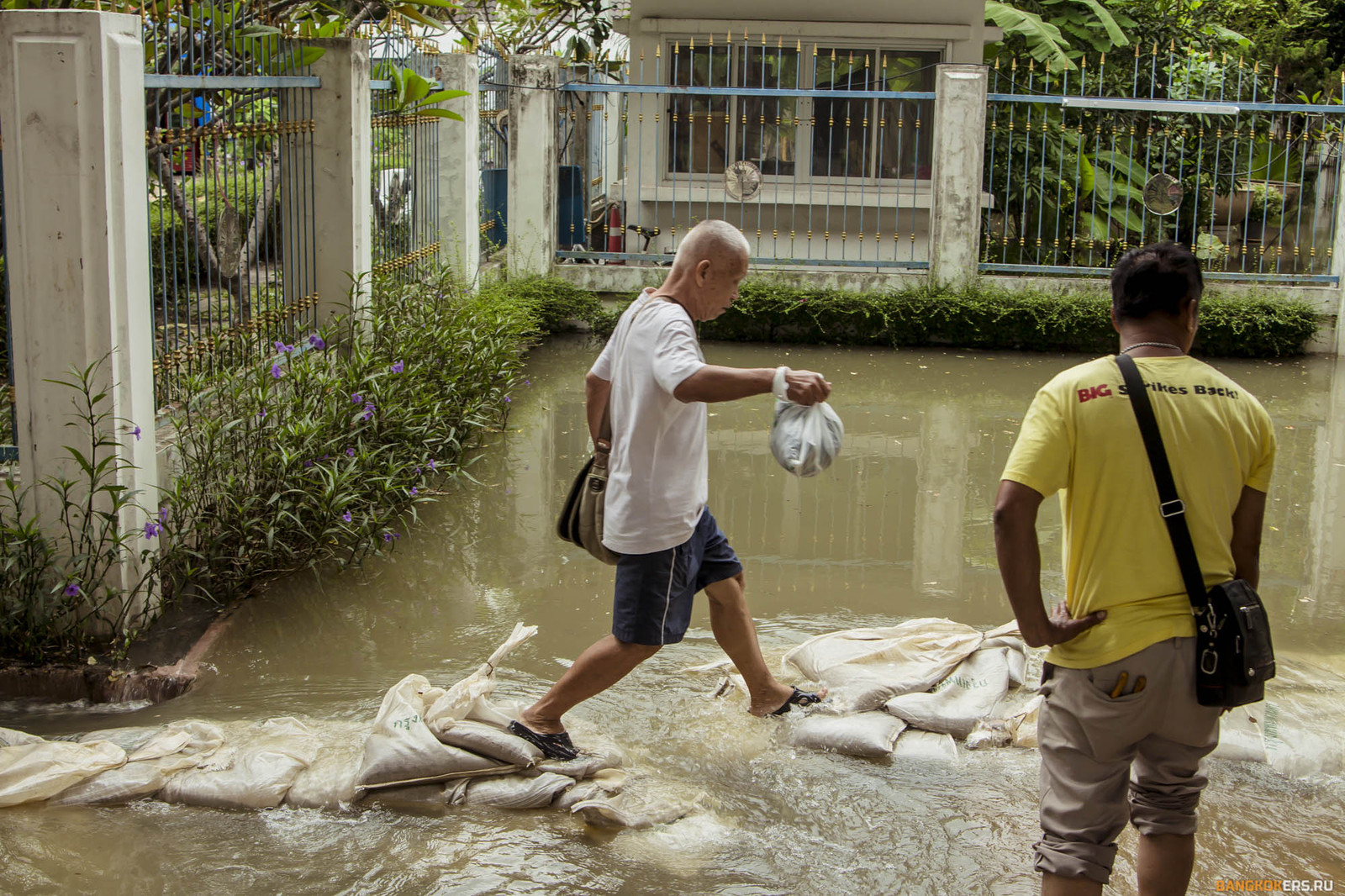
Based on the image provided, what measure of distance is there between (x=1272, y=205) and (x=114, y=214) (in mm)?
15911

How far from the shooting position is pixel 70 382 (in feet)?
13.7

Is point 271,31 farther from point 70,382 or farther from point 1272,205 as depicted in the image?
point 1272,205

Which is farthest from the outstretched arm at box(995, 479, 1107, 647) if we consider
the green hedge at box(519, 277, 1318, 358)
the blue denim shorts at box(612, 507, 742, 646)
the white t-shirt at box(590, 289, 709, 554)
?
the green hedge at box(519, 277, 1318, 358)

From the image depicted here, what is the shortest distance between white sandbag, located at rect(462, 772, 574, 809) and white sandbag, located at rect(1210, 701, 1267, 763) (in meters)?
1.98

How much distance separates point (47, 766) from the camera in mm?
3471

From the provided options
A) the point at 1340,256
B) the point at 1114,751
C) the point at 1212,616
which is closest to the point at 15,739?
the point at 1114,751

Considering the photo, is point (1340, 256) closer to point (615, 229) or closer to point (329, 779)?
point (615, 229)

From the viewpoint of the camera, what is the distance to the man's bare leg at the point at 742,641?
3964 millimetres

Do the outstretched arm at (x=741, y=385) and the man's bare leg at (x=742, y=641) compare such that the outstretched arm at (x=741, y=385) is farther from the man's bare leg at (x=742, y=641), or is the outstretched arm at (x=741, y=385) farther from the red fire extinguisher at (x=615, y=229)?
the red fire extinguisher at (x=615, y=229)

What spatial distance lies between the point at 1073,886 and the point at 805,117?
11.6 metres

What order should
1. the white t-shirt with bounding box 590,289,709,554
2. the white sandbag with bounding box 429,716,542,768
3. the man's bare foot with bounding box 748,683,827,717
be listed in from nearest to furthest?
the white t-shirt with bounding box 590,289,709,554, the white sandbag with bounding box 429,716,542,768, the man's bare foot with bounding box 748,683,827,717

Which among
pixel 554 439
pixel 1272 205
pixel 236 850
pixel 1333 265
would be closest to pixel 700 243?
pixel 236 850

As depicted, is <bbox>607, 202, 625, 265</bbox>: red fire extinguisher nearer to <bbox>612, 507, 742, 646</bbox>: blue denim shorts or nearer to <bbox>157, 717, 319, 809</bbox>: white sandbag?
<bbox>612, 507, 742, 646</bbox>: blue denim shorts

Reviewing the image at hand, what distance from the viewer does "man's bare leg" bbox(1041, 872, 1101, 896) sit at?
2580mm
